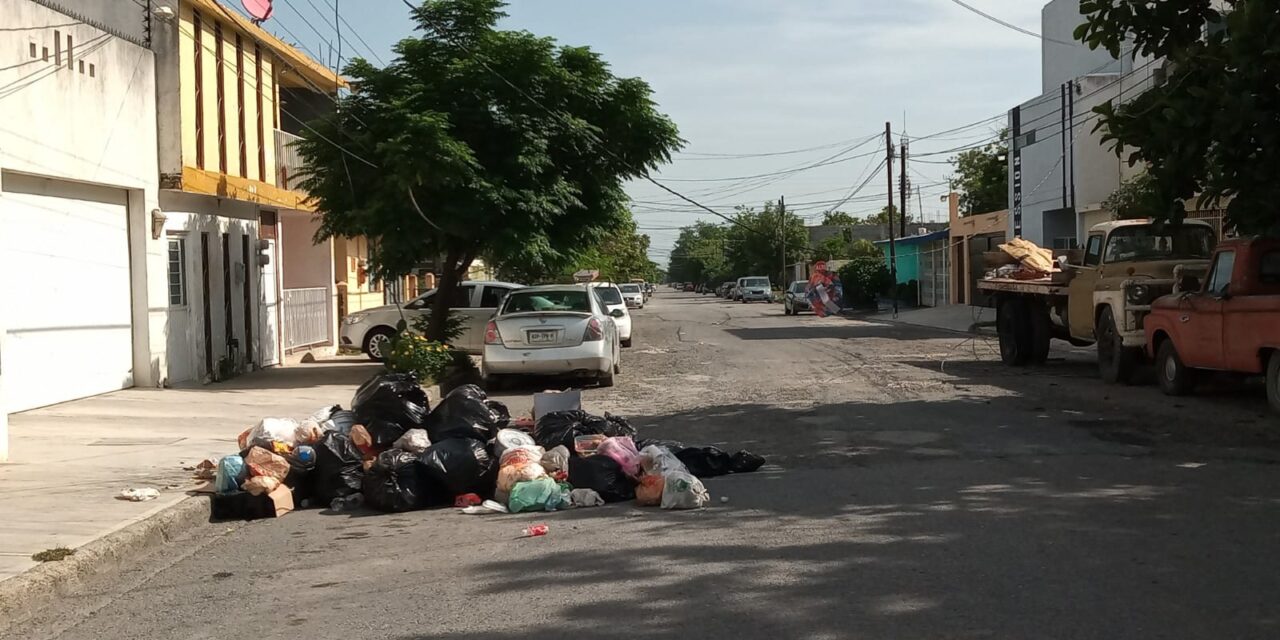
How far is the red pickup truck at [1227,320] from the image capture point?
11883mm

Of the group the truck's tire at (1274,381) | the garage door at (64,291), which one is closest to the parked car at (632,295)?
the garage door at (64,291)

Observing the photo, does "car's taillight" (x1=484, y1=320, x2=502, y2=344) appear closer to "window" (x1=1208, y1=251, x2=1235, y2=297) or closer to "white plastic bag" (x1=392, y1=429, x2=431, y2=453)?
"white plastic bag" (x1=392, y1=429, x2=431, y2=453)

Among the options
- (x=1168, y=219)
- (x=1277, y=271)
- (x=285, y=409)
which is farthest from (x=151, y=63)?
(x=1277, y=271)

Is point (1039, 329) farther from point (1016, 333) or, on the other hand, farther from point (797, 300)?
point (797, 300)

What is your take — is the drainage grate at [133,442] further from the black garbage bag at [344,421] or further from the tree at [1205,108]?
the tree at [1205,108]

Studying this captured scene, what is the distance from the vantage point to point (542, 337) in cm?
1647

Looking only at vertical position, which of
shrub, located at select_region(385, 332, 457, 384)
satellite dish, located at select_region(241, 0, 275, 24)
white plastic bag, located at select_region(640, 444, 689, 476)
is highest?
satellite dish, located at select_region(241, 0, 275, 24)

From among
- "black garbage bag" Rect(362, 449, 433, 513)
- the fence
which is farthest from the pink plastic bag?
the fence

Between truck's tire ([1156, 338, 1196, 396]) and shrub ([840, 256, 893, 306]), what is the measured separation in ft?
130

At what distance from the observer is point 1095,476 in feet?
29.0

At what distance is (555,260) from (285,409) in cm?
624

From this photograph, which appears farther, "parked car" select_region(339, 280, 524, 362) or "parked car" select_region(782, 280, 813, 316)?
"parked car" select_region(782, 280, 813, 316)

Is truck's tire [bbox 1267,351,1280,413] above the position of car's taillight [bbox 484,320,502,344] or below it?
below

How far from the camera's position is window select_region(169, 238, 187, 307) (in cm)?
1702
